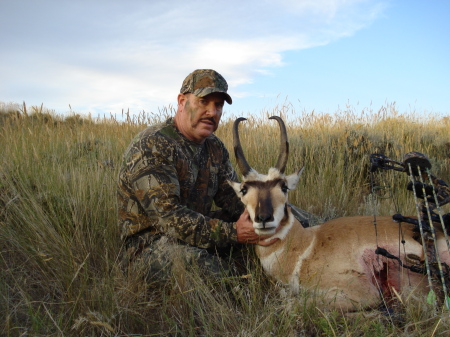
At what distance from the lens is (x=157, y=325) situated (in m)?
2.73

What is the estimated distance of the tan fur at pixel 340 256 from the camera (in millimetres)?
3016

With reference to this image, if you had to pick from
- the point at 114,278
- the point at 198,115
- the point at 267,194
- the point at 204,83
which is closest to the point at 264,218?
the point at 267,194

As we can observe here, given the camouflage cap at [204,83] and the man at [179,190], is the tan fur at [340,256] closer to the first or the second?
the man at [179,190]

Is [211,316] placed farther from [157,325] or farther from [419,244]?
[419,244]

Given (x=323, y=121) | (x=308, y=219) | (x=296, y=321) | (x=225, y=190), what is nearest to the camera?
(x=296, y=321)

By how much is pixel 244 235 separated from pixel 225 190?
1158mm

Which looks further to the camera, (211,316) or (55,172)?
(55,172)

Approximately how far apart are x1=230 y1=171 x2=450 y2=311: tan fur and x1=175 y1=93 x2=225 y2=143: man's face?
75cm

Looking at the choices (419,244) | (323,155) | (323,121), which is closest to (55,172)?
(419,244)

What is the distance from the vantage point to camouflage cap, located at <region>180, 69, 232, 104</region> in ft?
12.5

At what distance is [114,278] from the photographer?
9.32 feet

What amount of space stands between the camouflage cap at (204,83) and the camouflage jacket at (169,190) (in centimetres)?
44

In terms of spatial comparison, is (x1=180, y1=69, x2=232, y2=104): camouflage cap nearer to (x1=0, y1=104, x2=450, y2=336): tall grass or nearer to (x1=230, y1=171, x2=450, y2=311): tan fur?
(x1=230, y1=171, x2=450, y2=311): tan fur

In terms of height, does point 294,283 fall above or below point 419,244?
below
